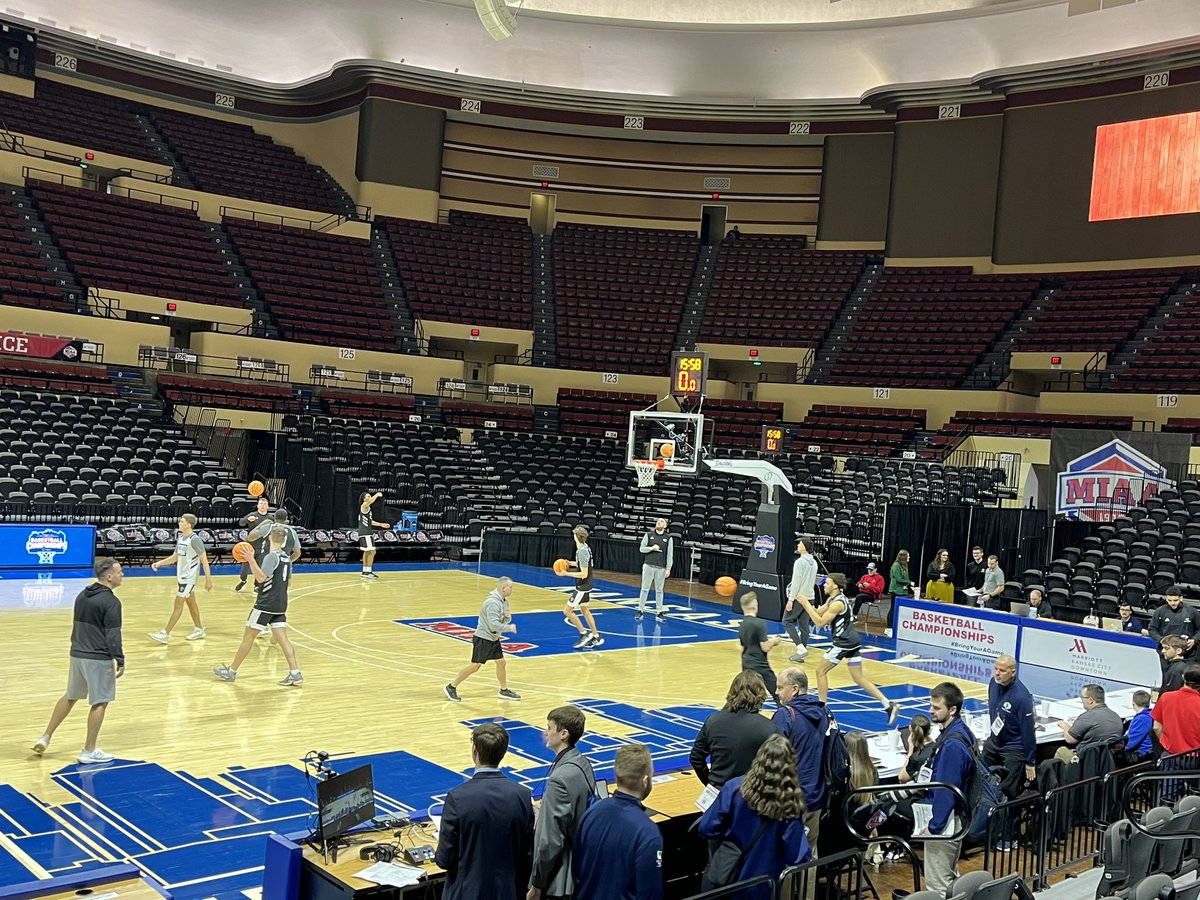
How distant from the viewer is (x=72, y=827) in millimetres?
7988

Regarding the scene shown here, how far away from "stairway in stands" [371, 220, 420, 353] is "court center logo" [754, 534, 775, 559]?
657 inches

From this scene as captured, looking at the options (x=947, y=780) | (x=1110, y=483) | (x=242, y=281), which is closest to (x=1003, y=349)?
(x=1110, y=483)

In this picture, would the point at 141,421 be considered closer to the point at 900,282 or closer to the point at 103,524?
the point at 103,524

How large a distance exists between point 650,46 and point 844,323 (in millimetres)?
10994

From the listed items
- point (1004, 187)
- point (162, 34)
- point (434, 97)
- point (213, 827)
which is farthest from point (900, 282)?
point (213, 827)

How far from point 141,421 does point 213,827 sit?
60.1 ft

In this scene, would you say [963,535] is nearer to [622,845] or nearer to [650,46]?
[622,845]

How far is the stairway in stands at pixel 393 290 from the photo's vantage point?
34688mm

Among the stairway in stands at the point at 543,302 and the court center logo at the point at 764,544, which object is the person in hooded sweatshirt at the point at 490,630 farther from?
the stairway in stands at the point at 543,302

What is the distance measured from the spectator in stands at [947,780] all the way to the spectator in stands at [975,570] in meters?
13.9

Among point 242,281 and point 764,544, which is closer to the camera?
point 764,544

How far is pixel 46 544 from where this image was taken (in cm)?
1959

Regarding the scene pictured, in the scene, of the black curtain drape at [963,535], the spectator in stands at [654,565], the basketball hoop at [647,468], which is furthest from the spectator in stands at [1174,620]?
the basketball hoop at [647,468]

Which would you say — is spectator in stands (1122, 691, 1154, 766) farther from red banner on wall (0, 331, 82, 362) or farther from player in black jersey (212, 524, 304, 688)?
red banner on wall (0, 331, 82, 362)
